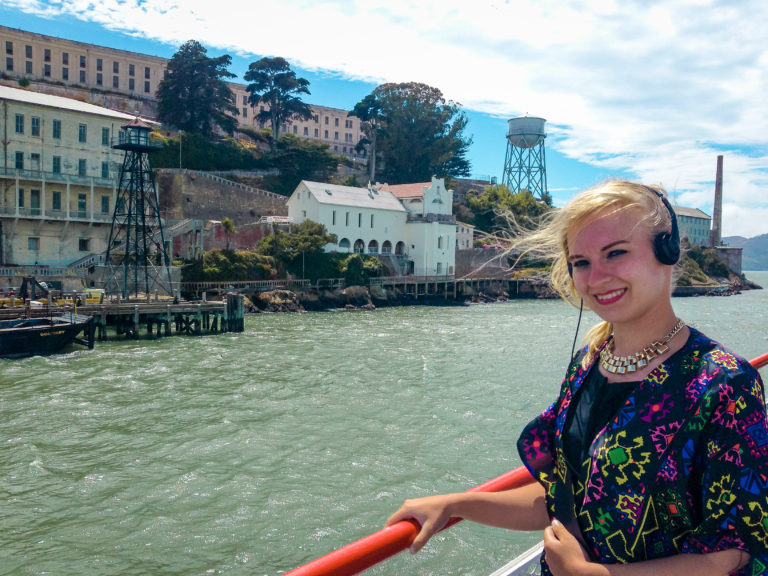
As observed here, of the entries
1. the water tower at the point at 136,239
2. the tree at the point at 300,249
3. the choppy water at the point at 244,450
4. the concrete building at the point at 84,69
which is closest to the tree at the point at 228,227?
the tree at the point at 300,249

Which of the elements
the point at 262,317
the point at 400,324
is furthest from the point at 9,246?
the point at 400,324

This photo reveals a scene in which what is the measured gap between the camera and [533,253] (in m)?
2.75

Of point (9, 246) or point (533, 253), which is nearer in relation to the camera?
point (533, 253)

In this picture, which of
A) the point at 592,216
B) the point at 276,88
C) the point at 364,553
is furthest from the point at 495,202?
the point at 364,553

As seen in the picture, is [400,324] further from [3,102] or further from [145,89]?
[145,89]

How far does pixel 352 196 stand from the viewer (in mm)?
60594

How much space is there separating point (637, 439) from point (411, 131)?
87058mm

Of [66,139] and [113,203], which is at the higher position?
→ [66,139]

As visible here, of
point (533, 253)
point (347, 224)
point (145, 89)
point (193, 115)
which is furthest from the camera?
point (145, 89)

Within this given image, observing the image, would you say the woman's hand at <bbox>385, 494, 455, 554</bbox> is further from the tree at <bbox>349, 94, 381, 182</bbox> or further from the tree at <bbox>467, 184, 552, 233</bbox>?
the tree at <bbox>349, 94, 381, 182</bbox>

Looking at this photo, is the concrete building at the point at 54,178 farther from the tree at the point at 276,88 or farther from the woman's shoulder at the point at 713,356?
the woman's shoulder at the point at 713,356

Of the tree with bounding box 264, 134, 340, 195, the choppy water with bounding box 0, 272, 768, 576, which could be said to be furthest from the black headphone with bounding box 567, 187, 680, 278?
the tree with bounding box 264, 134, 340, 195

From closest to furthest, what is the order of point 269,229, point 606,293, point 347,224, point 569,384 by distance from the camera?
1. point 606,293
2. point 569,384
3. point 269,229
4. point 347,224

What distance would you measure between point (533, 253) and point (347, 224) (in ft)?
187
